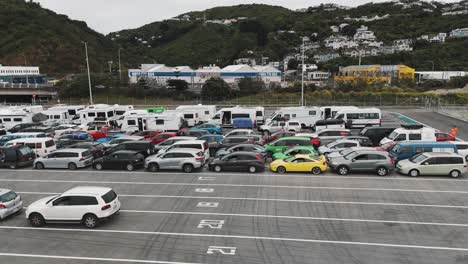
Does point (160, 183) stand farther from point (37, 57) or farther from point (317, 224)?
point (37, 57)

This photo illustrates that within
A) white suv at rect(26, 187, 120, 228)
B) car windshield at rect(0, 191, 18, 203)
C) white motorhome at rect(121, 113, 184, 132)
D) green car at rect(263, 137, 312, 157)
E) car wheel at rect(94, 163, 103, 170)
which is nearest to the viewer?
white suv at rect(26, 187, 120, 228)

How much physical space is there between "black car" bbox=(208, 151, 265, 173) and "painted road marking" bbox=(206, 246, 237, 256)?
9.32 meters

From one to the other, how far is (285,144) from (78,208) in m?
14.4

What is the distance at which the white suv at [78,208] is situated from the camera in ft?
44.2

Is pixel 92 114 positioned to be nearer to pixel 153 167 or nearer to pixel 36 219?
pixel 153 167

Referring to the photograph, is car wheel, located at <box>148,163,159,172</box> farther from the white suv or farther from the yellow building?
the yellow building

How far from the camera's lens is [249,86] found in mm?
69625

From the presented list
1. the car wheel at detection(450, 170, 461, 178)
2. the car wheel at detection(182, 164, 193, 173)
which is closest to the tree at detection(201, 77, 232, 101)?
the car wheel at detection(182, 164, 193, 173)

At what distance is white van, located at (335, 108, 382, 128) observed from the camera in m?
33.9

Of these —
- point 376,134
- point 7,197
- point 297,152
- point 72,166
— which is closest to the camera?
point 7,197

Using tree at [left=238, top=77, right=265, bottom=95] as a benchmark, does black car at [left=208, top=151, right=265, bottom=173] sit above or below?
below

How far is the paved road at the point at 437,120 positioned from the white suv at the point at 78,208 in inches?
1143

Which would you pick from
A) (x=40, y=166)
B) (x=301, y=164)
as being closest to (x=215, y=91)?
(x=40, y=166)

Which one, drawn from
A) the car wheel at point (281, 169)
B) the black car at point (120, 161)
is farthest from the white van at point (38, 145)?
the car wheel at point (281, 169)
